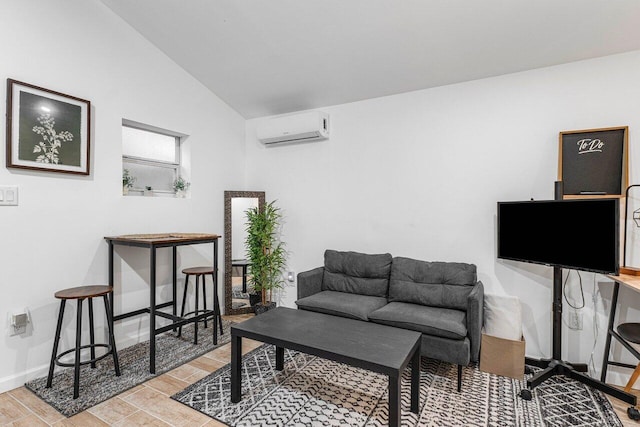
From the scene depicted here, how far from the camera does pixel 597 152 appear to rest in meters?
2.56

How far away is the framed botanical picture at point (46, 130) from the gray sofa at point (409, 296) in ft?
7.43

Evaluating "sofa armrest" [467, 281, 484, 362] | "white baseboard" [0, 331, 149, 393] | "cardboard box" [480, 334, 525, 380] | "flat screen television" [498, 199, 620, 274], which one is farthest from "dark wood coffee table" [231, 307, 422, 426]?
"white baseboard" [0, 331, 149, 393]

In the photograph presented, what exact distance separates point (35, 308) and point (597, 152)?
456 cm

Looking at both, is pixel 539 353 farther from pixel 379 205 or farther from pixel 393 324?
pixel 379 205

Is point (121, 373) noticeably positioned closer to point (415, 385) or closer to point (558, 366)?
point (415, 385)

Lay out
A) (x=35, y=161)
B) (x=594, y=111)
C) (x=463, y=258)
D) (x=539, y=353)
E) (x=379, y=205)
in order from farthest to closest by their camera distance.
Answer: (x=379, y=205)
(x=463, y=258)
(x=539, y=353)
(x=594, y=111)
(x=35, y=161)

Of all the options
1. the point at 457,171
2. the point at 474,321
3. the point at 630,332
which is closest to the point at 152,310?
the point at 474,321

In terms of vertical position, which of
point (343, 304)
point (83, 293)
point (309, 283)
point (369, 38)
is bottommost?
point (343, 304)

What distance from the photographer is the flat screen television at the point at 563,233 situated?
212cm

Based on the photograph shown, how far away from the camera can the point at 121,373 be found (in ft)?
8.46

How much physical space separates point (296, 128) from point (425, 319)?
8.22 feet

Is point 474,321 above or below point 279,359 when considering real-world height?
above

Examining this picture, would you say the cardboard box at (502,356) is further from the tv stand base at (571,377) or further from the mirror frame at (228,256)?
the mirror frame at (228,256)

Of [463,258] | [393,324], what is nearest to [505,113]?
[463,258]
